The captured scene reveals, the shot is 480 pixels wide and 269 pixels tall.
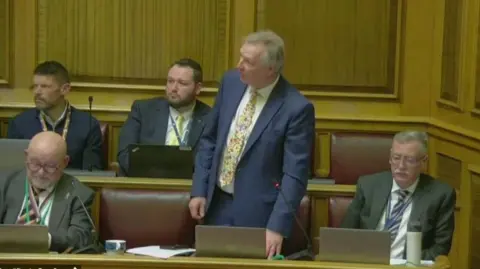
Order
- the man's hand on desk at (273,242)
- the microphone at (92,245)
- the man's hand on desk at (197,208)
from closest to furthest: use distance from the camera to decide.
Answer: the microphone at (92,245) → the man's hand on desk at (273,242) → the man's hand on desk at (197,208)

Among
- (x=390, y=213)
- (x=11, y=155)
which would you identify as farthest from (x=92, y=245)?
(x=390, y=213)

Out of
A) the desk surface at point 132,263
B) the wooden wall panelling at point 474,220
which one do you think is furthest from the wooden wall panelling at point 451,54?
the desk surface at point 132,263

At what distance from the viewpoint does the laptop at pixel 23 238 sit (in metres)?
3.13

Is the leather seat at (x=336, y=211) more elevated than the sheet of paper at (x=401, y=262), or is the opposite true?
the leather seat at (x=336, y=211)

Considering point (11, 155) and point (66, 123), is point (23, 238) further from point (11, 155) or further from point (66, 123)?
point (66, 123)

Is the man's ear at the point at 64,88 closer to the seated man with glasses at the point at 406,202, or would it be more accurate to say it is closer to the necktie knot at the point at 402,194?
the seated man with glasses at the point at 406,202

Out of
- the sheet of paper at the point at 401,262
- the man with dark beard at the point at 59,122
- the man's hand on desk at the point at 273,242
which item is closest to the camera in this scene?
the sheet of paper at the point at 401,262

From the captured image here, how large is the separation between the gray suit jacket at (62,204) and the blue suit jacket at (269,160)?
17.2 inches

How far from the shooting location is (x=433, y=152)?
18.0 feet

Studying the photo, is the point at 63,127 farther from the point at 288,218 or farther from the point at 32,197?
the point at 288,218

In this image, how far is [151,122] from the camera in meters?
5.24

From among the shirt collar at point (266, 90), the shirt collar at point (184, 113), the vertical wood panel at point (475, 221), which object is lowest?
the vertical wood panel at point (475, 221)

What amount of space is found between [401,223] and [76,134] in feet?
6.85

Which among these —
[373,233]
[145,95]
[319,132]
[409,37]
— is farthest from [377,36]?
[373,233]
